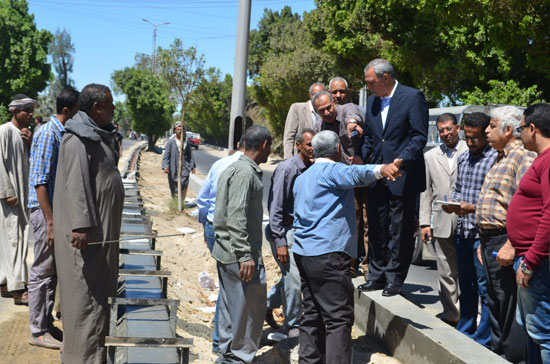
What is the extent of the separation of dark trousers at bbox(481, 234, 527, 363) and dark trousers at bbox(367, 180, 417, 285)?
94cm

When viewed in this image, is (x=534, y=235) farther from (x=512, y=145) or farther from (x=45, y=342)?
(x=45, y=342)

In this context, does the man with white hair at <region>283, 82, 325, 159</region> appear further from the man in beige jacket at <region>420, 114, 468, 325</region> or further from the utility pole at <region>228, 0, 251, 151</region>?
the utility pole at <region>228, 0, 251, 151</region>

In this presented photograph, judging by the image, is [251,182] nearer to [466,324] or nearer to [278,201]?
[278,201]

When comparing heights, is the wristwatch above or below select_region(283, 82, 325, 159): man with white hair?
below

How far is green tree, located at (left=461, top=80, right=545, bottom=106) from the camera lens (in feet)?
62.2

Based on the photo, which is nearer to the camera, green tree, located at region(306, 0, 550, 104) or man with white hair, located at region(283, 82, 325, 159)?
man with white hair, located at region(283, 82, 325, 159)

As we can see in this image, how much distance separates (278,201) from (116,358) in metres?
1.87

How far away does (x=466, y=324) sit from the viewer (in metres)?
5.53

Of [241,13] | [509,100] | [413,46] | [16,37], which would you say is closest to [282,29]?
[16,37]

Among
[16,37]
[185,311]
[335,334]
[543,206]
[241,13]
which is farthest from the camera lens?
[16,37]

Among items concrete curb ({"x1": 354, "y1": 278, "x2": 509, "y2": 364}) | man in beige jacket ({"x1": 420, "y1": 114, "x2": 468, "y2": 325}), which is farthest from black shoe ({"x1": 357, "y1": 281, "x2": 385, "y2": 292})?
man in beige jacket ({"x1": 420, "y1": 114, "x2": 468, "y2": 325})

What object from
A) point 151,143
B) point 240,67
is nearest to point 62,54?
point 151,143

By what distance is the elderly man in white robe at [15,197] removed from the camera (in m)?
6.59

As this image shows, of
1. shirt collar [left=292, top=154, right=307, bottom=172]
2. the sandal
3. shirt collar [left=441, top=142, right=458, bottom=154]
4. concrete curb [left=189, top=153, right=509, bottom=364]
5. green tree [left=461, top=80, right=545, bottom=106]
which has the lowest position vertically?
the sandal
